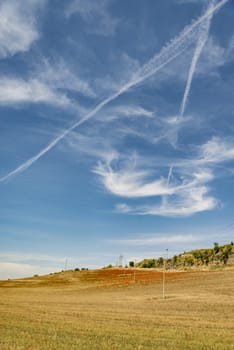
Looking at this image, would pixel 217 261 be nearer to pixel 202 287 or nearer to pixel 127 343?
pixel 202 287

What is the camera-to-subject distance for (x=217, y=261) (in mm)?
129250

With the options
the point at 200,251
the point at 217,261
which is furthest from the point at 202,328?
the point at 200,251

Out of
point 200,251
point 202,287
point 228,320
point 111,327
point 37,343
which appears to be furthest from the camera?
point 200,251

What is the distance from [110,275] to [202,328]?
81971 mm

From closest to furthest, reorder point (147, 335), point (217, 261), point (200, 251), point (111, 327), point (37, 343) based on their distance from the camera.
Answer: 1. point (37, 343)
2. point (147, 335)
3. point (111, 327)
4. point (217, 261)
5. point (200, 251)

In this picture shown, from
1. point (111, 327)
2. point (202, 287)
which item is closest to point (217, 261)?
point (202, 287)

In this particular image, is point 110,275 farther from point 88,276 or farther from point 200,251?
point 200,251

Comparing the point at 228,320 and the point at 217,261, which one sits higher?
the point at 217,261

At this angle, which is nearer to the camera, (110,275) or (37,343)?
(37,343)

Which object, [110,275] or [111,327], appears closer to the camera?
[111,327]

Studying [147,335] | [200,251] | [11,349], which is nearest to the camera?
[11,349]

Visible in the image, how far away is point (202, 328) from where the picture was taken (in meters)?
25.8

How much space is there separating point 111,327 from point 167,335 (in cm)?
461

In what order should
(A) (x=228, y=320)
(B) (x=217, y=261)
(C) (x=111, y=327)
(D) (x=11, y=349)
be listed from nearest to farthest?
(D) (x=11, y=349) < (C) (x=111, y=327) < (A) (x=228, y=320) < (B) (x=217, y=261)
